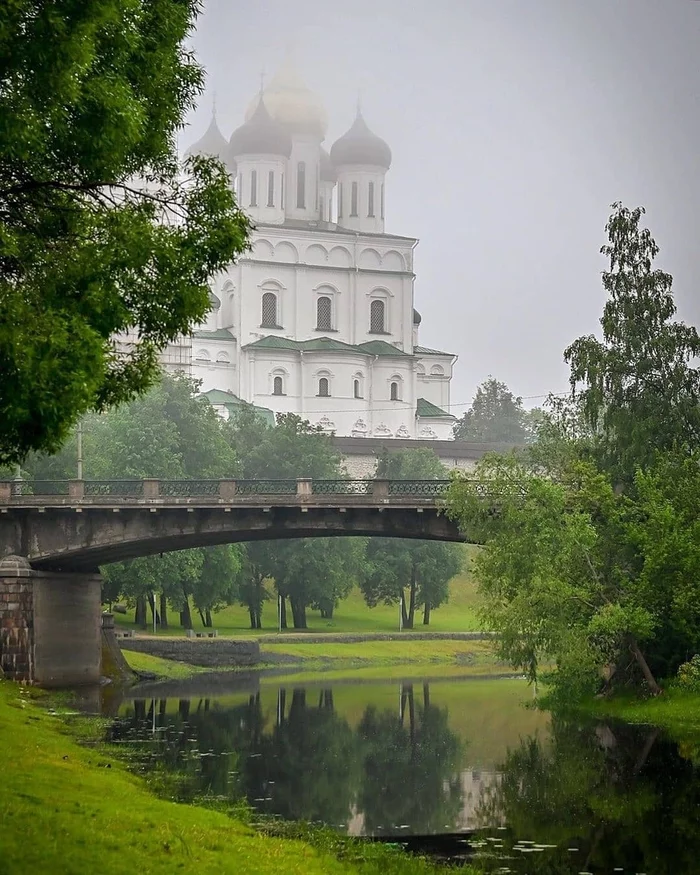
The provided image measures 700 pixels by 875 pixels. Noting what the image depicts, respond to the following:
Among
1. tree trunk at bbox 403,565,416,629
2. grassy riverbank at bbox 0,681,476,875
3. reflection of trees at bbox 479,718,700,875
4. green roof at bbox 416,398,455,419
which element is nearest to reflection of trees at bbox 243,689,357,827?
grassy riverbank at bbox 0,681,476,875

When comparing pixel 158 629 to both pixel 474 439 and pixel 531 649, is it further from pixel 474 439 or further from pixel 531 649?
pixel 474 439

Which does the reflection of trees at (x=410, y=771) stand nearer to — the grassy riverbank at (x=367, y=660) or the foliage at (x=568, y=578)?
the foliage at (x=568, y=578)

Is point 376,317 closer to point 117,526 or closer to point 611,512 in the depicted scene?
point 117,526

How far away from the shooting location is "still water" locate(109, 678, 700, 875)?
88.8 ft

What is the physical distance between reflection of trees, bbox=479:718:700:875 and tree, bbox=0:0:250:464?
10.9 meters

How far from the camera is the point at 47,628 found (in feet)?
198

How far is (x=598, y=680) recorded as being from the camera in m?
51.8

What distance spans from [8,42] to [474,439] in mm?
173124

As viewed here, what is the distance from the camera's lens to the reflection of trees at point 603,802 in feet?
84.0

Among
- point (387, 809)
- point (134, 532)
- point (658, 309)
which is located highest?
point (658, 309)

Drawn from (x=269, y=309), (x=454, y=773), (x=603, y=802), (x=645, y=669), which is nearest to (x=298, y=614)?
(x=645, y=669)

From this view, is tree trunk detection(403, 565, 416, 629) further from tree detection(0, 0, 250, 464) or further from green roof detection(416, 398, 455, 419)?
tree detection(0, 0, 250, 464)

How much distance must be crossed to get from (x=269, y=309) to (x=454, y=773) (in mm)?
105061

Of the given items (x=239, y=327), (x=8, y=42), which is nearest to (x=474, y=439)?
(x=239, y=327)
